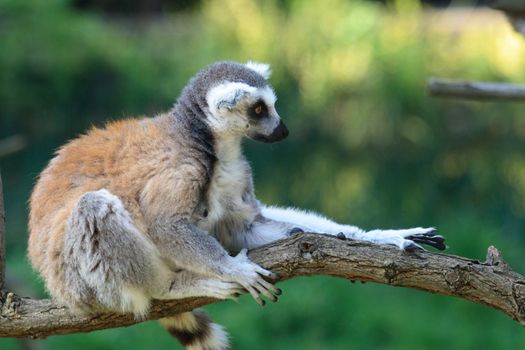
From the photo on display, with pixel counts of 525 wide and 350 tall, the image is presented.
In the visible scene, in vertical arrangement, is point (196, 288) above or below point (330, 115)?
above

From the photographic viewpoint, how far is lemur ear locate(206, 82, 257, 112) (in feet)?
11.7

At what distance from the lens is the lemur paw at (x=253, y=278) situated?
10.4 ft

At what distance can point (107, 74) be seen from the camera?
891 centimetres

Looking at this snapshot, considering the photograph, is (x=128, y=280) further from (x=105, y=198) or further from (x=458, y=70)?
(x=458, y=70)

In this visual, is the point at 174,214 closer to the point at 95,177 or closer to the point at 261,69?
the point at 95,177

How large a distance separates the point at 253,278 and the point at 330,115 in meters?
5.31

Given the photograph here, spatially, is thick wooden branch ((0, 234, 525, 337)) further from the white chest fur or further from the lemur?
the white chest fur

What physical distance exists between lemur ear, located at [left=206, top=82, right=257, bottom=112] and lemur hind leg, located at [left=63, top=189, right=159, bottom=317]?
56 centimetres

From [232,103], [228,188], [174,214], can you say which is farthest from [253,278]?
[232,103]

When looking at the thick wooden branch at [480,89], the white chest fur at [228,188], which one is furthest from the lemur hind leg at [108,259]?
the thick wooden branch at [480,89]

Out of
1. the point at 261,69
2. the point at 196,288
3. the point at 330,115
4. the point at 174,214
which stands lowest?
the point at 330,115

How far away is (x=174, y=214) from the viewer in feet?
11.0

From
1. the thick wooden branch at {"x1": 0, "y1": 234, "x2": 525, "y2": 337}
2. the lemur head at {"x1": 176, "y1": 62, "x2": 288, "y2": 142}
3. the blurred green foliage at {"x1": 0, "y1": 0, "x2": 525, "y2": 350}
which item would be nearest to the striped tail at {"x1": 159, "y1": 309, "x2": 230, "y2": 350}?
the thick wooden branch at {"x1": 0, "y1": 234, "x2": 525, "y2": 337}

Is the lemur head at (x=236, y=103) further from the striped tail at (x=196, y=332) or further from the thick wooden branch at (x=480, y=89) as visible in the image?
the thick wooden branch at (x=480, y=89)
